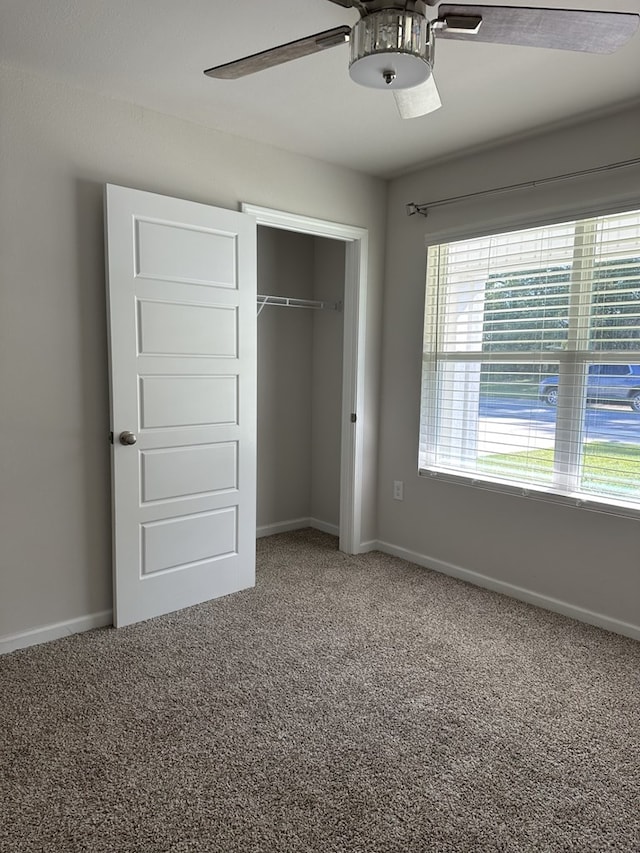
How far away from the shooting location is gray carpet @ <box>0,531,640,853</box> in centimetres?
162

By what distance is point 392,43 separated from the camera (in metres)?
1.53

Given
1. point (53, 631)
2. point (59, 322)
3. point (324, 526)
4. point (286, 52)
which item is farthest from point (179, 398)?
point (324, 526)

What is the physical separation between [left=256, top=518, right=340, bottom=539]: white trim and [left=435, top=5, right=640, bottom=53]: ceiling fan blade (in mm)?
3390

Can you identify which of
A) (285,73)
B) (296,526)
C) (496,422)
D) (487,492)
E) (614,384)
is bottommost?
(296,526)

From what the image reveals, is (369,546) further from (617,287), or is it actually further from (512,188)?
(512,188)

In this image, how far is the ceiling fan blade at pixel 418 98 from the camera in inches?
72.6

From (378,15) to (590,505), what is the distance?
2357mm

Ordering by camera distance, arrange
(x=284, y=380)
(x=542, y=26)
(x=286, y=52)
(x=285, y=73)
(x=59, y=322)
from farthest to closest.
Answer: (x=284, y=380), (x=59, y=322), (x=285, y=73), (x=286, y=52), (x=542, y=26)

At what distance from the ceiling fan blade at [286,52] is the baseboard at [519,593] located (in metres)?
2.77

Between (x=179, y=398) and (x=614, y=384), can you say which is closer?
(x=614, y=384)

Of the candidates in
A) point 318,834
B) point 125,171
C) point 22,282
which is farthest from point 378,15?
point 318,834

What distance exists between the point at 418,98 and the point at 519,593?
100 inches

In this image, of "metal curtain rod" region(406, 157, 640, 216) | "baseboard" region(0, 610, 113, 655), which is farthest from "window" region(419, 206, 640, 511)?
"baseboard" region(0, 610, 113, 655)

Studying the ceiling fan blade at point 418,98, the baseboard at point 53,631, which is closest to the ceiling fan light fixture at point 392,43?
the ceiling fan blade at point 418,98
